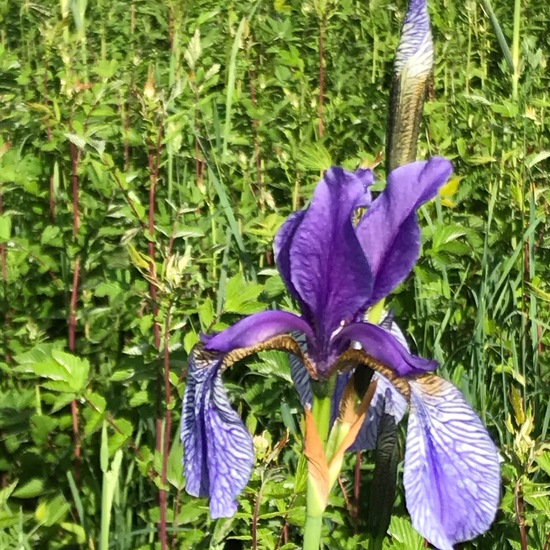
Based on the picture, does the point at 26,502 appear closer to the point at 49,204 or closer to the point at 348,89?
the point at 49,204

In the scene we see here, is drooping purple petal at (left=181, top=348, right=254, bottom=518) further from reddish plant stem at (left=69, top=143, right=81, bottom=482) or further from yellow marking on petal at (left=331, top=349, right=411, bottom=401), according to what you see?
reddish plant stem at (left=69, top=143, right=81, bottom=482)

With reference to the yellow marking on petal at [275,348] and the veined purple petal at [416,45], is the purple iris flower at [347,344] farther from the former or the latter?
the veined purple petal at [416,45]

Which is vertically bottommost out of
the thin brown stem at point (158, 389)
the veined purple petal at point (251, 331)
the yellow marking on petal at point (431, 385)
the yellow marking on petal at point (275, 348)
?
the thin brown stem at point (158, 389)

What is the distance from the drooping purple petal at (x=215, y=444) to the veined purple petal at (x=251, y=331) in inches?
1.0

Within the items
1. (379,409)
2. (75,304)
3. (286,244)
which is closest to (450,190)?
(75,304)

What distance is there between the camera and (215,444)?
85 cm

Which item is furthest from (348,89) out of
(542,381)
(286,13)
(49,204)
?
(542,381)

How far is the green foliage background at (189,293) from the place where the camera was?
52.3 inches

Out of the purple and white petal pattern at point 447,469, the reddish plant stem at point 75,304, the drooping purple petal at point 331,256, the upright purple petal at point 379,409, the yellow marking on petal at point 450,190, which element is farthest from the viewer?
the yellow marking on petal at point 450,190

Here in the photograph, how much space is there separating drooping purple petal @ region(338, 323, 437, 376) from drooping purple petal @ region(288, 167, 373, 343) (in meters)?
0.03

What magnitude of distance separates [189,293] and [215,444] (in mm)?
475

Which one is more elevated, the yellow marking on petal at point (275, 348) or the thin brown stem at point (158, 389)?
the yellow marking on petal at point (275, 348)

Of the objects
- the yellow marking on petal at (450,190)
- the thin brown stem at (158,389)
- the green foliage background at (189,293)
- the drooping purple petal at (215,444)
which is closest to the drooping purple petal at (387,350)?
the drooping purple petal at (215,444)

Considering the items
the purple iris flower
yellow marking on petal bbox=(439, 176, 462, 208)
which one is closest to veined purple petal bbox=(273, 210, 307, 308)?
the purple iris flower
